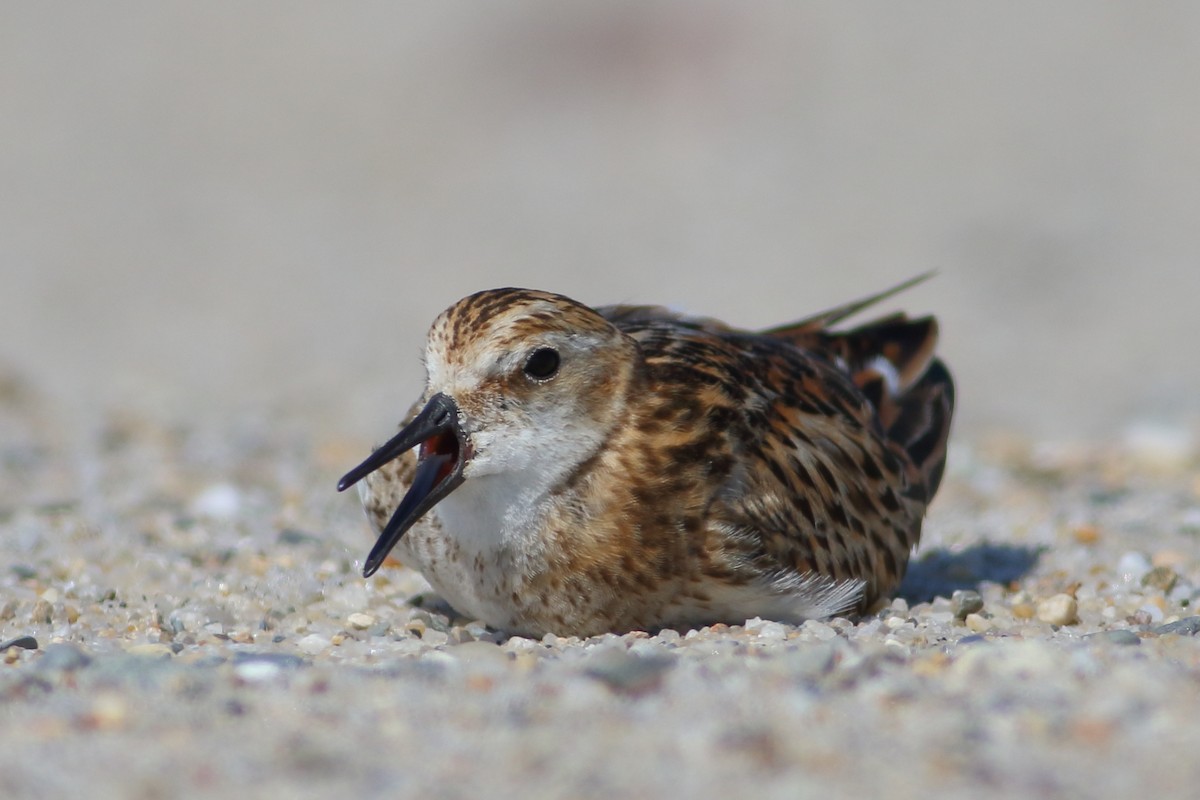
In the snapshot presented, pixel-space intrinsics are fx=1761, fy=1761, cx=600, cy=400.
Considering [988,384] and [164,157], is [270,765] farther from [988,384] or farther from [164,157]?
[164,157]

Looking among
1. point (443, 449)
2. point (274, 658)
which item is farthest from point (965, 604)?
point (274, 658)

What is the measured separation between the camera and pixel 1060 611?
6.10 meters

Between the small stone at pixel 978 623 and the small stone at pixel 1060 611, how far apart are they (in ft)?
0.71

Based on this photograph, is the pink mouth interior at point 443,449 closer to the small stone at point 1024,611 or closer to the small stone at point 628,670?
the small stone at point 628,670

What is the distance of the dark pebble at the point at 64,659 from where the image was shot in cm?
464

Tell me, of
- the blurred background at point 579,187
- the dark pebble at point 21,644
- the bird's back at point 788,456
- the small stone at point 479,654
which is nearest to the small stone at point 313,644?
the small stone at point 479,654

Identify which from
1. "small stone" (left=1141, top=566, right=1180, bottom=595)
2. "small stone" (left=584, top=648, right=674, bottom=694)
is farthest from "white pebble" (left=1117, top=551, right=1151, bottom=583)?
"small stone" (left=584, top=648, right=674, bottom=694)

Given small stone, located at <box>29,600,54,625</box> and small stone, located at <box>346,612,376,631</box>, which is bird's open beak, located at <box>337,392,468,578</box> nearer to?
small stone, located at <box>346,612,376,631</box>

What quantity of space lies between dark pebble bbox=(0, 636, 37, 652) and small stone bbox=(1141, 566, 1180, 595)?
3.99 m

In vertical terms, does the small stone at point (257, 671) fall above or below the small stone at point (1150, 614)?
above

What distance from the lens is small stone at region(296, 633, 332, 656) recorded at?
17.5 ft

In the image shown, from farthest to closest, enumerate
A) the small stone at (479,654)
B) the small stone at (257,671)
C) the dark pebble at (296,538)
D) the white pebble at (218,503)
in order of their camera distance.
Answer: the white pebble at (218,503) → the dark pebble at (296,538) → the small stone at (479,654) → the small stone at (257,671)

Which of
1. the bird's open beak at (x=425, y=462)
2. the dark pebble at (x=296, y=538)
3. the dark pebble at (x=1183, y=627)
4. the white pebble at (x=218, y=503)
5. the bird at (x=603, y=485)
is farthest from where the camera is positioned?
the white pebble at (x=218, y=503)

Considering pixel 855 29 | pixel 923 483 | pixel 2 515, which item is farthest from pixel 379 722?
pixel 855 29
